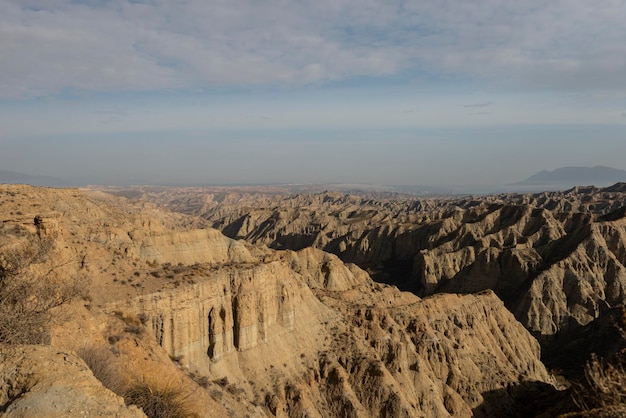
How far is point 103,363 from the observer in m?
15.9

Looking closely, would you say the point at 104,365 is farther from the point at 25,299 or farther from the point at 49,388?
the point at 49,388

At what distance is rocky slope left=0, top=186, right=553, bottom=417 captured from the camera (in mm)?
21594

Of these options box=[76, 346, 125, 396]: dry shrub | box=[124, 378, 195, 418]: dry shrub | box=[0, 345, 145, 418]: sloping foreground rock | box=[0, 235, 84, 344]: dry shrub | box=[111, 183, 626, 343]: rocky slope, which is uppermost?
box=[0, 235, 84, 344]: dry shrub

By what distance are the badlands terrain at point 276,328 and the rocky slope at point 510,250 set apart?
15.8 inches

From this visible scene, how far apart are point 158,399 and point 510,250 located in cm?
8117

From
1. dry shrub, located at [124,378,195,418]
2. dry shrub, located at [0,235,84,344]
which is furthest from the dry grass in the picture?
dry shrub, located at [0,235,84,344]

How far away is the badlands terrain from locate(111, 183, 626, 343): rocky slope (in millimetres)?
402

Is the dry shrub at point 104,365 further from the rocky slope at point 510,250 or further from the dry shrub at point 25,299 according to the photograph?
the rocky slope at point 510,250

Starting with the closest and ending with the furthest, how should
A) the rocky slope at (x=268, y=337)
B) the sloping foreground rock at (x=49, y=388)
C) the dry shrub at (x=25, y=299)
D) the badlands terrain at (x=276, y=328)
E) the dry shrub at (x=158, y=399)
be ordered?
the sloping foreground rock at (x=49, y=388) → the dry shrub at (x=25, y=299) → the badlands terrain at (x=276, y=328) → the dry shrub at (x=158, y=399) → the rocky slope at (x=268, y=337)

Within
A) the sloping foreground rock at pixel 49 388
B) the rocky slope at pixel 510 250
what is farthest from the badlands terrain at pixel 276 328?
the rocky slope at pixel 510 250

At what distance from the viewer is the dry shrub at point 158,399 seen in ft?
48.8

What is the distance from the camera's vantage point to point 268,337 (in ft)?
108

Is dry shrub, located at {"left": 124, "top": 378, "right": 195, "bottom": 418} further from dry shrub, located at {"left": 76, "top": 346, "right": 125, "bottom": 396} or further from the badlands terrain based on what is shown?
dry shrub, located at {"left": 76, "top": 346, "right": 125, "bottom": 396}

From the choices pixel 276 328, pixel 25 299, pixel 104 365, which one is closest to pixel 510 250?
pixel 276 328
